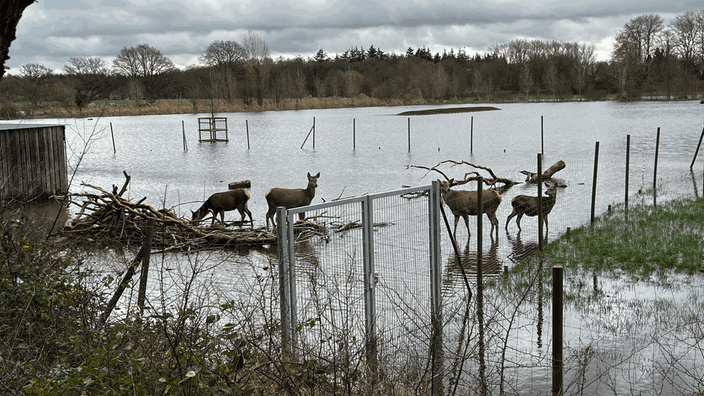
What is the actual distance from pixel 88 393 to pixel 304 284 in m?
3.28

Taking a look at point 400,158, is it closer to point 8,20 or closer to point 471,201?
point 471,201

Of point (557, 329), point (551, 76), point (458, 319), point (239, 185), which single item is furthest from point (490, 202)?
point (551, 76)

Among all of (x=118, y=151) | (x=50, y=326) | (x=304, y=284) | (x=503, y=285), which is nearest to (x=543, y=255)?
(x=503, y=285)

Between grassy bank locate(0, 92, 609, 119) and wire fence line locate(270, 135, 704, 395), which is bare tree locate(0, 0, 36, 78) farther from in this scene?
grassy bank locate(0, 92, 609, 119)

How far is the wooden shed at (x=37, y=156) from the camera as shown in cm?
1861

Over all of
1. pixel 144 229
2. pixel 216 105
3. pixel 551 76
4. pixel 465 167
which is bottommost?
pixel 465 167

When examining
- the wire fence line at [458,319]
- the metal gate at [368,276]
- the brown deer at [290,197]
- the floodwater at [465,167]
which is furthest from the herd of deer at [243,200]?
the metal gate at [368,276]

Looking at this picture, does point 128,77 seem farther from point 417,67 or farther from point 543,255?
point 543,255

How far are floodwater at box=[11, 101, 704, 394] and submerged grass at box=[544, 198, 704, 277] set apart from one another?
29.9 inches

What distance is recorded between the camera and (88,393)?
155 inches

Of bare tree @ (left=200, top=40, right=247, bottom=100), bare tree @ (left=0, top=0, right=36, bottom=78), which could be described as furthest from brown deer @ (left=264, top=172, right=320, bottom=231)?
bare tree @ (left=200, top=40, right=247, bottom=100)

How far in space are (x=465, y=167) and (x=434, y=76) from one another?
284ft

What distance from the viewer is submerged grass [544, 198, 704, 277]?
1037cm

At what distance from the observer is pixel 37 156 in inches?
783
